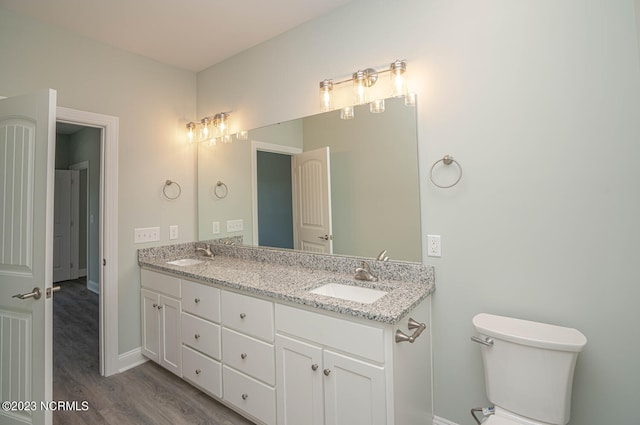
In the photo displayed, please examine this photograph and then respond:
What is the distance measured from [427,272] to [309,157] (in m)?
1.11

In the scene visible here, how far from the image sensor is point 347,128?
2006mm

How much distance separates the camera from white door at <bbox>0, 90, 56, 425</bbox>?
5.21 ft

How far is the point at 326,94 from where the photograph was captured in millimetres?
2035

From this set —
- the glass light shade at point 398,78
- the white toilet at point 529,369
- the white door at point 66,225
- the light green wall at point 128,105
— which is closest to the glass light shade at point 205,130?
the light green wall at point 128,105

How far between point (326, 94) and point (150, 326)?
2.32 m

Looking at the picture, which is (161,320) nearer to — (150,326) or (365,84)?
(150,326)

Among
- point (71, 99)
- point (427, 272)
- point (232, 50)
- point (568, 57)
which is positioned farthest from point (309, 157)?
point (71, 99)

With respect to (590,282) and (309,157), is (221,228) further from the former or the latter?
(590,282)

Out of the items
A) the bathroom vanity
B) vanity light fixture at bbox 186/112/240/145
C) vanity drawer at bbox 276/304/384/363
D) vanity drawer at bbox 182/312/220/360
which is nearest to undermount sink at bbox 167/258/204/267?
the bathroom vanity

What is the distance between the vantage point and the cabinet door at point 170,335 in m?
2.24

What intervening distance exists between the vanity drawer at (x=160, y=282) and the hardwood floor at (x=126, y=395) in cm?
68

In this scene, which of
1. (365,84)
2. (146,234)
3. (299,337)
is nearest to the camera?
(299,337)

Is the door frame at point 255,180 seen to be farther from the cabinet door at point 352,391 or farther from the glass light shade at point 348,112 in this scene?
the cabinet door at point 352,391

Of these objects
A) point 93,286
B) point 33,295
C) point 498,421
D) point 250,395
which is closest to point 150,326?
point 33,295
